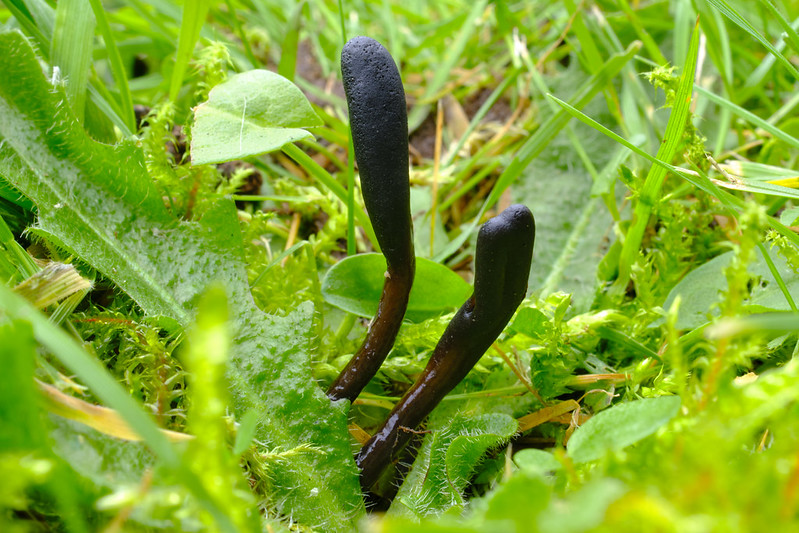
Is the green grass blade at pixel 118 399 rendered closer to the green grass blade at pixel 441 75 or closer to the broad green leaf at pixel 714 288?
the broad green leaf at pixel 714 288

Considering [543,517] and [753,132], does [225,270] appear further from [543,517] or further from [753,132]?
[753,132]

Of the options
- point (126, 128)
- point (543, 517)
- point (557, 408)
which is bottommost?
point (557, 408)

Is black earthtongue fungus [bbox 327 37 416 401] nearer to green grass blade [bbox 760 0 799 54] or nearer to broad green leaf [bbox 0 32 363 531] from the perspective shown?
broad green leaf [bbox 0 32 363 531]

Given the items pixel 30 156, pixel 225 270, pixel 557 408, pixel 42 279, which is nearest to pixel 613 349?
pixel 557 408

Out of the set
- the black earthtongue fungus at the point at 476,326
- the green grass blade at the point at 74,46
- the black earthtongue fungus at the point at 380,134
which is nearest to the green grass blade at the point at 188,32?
the green grass blade at the point at 74,46

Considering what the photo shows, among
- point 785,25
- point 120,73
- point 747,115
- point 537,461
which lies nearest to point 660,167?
point 747,115
